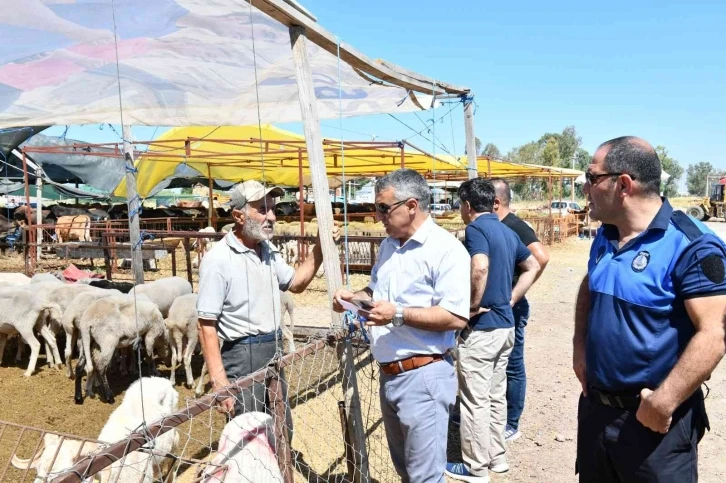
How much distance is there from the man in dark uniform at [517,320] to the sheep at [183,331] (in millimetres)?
3542

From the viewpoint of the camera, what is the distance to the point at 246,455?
2520 mm

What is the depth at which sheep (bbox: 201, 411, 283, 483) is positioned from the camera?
96.3 inches

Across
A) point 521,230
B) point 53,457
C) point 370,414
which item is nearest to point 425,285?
point 521,230

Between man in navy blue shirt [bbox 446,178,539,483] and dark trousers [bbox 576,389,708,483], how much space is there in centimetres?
138

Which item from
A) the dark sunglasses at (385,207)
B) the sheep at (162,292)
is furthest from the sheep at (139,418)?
the sheep at (162,292)

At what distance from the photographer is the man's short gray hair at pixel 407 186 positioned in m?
2.59

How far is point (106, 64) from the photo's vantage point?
416 centimetres

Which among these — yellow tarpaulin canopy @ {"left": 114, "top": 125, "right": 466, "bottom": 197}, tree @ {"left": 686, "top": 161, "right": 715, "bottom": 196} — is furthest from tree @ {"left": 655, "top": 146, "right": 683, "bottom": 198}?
yellow tarpaulin canopy @ {"left": 114, "top": 125, "right": 466, "bottom": 197}

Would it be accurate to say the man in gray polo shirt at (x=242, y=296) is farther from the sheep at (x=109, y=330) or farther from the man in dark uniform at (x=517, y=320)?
the sheep at (x=109, y=330)

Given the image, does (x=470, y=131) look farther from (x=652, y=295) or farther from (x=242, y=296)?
(x=652, y=295)

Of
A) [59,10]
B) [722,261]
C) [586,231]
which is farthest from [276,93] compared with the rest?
[586,231]

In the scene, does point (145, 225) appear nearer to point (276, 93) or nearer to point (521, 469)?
point (276, 93)

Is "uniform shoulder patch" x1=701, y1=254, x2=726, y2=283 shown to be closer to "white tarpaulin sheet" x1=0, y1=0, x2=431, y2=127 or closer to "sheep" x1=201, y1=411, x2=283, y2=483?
"sheep" x1=201, y1=411, x2=283, y2=483

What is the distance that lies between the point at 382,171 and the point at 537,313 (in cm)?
Result: 1092
